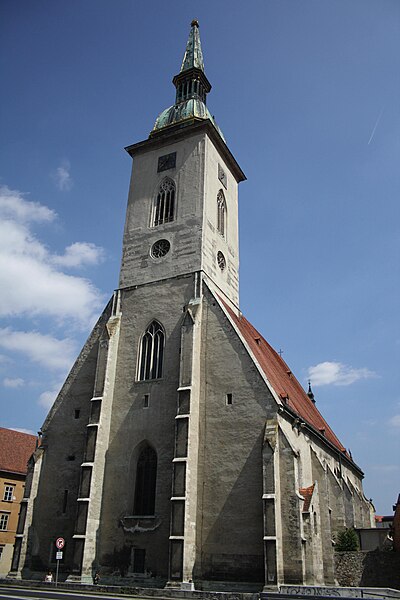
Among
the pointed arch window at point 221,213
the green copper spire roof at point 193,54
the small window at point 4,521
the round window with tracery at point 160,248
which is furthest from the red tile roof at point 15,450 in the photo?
the green copper spire roof at point 193,54

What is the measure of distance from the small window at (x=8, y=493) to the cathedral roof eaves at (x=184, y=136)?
26.5 m

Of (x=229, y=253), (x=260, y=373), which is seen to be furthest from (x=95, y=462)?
(x=229, y=253)

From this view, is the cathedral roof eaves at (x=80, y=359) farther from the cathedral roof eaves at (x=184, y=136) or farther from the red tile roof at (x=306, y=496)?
the red tile roof at (x=306, y=496)

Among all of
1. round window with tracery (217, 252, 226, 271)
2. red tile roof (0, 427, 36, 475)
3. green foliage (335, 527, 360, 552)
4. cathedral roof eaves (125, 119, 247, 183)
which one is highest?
cathedral roof eaves (125, 119, 247, 183)

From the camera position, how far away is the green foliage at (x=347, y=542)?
25109 mm

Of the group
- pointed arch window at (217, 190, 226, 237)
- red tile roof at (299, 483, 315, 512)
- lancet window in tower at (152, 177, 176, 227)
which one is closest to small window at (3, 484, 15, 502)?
lancet window in tower at (152, 177, 176, 227)

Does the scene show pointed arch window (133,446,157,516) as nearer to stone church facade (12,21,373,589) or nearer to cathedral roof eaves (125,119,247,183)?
stone church facade (12,21,373,589)

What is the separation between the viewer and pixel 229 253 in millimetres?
31359

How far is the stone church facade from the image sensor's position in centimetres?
2050

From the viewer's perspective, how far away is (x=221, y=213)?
31.8 m

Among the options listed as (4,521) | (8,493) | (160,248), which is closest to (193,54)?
(160,248)

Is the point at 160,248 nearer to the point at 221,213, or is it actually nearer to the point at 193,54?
the point at 221,213

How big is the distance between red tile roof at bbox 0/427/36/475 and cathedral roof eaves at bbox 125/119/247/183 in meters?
25.6

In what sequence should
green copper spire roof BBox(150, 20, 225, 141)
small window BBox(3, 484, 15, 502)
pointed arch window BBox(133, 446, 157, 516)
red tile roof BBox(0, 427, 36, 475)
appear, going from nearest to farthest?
pointed arch window BBox(133, 446, 157, 516) → green copper spire roof BBox(150, 20, 225, 141) → small window BBox(3, 484, 15, 502) → red tile roof BBox(0, 427, 36, 475)
